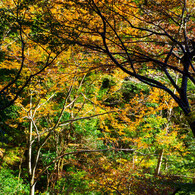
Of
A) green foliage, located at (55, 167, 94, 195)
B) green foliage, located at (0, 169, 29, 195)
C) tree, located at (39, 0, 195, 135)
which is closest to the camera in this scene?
tree, located at (39, 0, 195, 135)

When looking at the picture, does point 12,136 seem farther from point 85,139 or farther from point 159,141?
point 159,141

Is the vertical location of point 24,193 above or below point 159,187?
below

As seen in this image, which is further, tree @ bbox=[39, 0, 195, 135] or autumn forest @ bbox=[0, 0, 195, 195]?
autumn forest @ bbox=[0, 0, 195, 195]

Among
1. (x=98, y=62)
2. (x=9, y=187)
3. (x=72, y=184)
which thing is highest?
(x=98, y=62)

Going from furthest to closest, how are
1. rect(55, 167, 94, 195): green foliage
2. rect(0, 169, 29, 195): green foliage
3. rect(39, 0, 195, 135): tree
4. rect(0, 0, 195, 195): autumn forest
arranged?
rect(0, 169, 29, 195): green foliage, rect(55, 167, 94, 195): green foliage, rect(0, 0, 195, 195): autumn forest, rect(39, 0, 195, 135): tree

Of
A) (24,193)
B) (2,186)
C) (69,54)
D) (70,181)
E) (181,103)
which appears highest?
(69,54)

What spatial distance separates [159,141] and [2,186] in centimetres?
629

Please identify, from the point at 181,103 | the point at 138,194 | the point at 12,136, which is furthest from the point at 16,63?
the point at 12,136

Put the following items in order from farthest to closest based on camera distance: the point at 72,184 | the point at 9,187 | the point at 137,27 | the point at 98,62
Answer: the point at 9,187 < the point at 72,184 < the point at 98,62 < the point at 137,27

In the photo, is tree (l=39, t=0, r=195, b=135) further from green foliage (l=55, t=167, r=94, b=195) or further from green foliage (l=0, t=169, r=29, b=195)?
green foliage (l=0, t=169, r=29, b=195)

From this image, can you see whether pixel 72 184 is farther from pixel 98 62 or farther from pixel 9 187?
pixel 98 62

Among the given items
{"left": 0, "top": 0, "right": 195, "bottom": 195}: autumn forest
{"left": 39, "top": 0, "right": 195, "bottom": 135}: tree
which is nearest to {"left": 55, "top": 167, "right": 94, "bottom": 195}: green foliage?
{"left": 0, "top": 0, "right": 195, "bottom": 195}: autumn forest

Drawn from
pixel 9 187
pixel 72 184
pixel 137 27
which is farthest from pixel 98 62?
pixel 9 187

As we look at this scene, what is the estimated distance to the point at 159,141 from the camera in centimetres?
608
